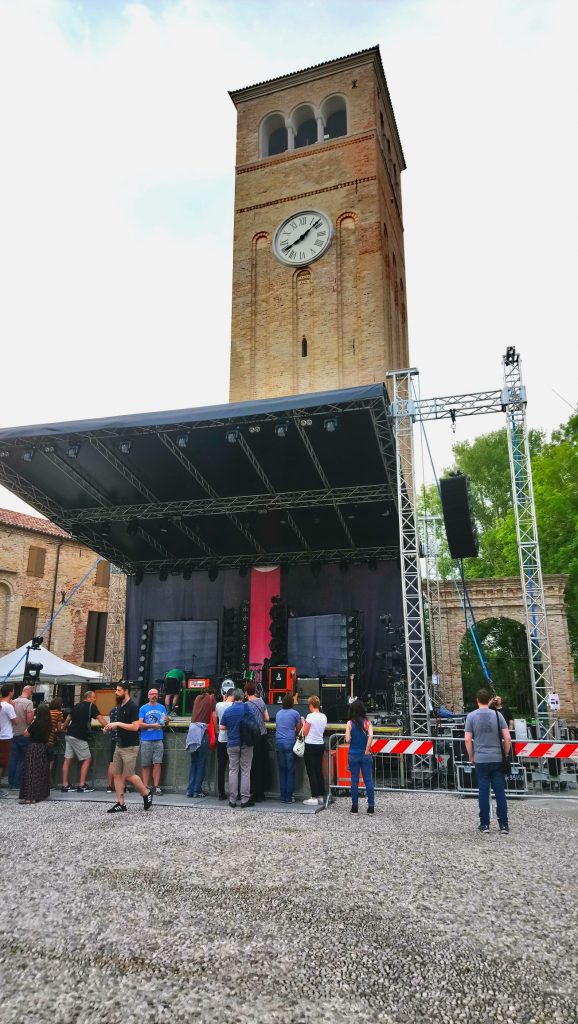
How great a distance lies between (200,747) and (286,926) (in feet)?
16.1

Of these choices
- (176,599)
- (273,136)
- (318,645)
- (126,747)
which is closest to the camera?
(126,747)

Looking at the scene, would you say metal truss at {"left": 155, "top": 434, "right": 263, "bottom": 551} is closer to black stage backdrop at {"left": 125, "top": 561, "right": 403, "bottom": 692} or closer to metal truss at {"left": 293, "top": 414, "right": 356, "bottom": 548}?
black stage backdrop at {"left": 125, "top": 561, "right": 403, "bottom": 692}

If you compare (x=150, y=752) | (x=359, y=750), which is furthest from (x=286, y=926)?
(x=150, y=752)

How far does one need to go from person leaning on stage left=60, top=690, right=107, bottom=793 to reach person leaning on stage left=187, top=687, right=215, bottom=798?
4.74ft

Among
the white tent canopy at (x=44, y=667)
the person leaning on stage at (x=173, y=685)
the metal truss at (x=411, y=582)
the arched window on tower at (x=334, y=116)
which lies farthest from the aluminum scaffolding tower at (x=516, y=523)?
the arched window on tower at (x=334, y=116)

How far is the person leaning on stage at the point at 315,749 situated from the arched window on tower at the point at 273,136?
22.8 meters

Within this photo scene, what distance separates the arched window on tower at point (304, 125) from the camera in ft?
79.2

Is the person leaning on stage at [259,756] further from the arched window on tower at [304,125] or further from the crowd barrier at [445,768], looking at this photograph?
the arched window on tower at [304,125]

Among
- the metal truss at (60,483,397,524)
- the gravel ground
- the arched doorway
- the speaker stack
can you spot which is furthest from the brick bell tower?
the gravel ground

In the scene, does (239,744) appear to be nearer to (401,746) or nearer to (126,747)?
(126,747)

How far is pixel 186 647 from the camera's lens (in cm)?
1808

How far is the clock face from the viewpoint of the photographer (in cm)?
2197

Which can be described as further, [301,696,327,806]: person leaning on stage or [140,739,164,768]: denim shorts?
[140,739,164,768]: denim shorts

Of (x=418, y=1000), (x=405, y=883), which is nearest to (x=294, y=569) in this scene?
(x=405, y=883)
